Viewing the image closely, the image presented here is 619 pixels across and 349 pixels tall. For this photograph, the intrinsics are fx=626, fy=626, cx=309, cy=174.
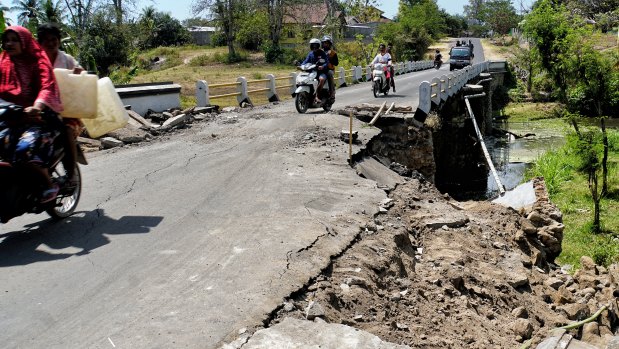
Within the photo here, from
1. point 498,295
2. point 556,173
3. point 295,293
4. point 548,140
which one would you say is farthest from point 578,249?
point 548,140

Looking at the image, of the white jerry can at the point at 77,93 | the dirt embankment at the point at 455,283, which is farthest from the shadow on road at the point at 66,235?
the dirt embankment at the point at 455,283

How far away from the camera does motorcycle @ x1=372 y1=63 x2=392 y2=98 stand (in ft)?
68.4

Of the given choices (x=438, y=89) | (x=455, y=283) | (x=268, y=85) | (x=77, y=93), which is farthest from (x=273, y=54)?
(x=455, y=283)

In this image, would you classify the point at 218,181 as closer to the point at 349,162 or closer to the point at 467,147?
the point at 349,162

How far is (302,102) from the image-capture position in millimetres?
14672

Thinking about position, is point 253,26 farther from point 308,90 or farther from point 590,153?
point 590,153

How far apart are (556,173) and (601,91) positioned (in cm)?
364

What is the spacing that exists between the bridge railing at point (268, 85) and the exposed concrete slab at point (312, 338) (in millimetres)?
12555

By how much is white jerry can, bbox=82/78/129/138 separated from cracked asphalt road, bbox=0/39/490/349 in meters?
0.90

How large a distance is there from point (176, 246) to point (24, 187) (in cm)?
145

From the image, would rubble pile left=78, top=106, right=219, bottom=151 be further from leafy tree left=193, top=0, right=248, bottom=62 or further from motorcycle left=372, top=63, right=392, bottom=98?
leafy tree left=193, top=0, right=248, bottom=62

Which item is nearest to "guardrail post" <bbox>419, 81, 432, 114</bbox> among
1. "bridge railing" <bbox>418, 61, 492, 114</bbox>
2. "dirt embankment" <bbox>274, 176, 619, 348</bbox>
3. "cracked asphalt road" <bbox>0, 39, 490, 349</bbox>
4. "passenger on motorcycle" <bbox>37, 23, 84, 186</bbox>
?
"bridge railing" <bbox>418, 61, 492, 114</bbox>

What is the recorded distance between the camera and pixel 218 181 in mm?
8406

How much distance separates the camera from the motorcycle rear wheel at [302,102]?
14.5 m
